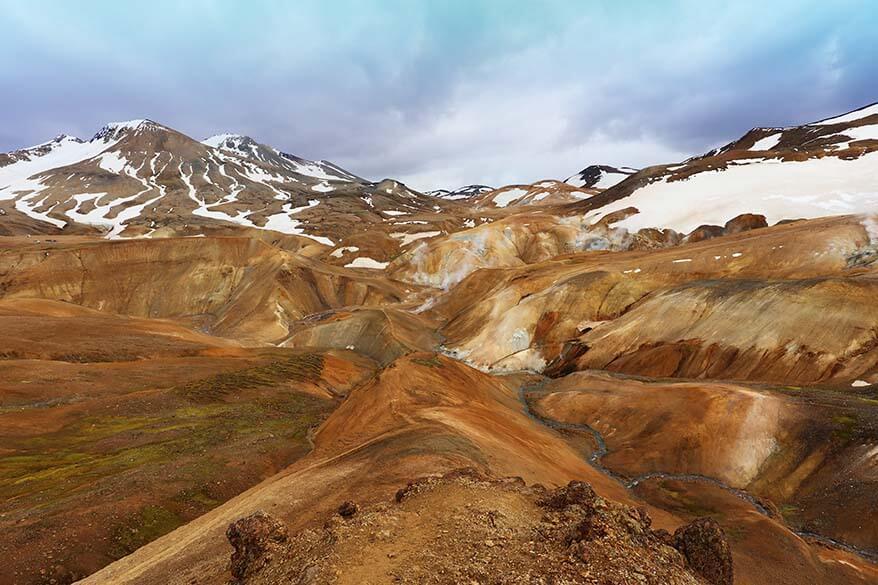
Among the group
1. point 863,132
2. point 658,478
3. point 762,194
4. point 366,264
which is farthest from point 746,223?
point 366,264

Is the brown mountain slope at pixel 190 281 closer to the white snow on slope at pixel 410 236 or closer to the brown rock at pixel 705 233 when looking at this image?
the white snow on slope at pixel 410 236

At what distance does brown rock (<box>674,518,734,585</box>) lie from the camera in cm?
1169

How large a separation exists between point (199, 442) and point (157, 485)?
6877mm

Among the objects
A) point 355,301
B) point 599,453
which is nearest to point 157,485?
point 599,453

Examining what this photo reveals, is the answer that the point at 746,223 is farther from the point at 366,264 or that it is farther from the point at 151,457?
the point at 366,264

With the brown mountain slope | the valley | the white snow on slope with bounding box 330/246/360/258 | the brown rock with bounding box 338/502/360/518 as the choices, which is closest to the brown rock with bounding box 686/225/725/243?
Result: the valley

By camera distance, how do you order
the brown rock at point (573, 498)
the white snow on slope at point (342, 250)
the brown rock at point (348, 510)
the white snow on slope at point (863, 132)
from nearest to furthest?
the brown rock at point (573, 498) → the brown rock at point (348, 510) → the white snow on slope at point (863, 132) → the white snow on slope at point (342, 250)

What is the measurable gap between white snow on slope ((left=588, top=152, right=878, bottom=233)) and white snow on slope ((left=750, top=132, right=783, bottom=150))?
5035 centimetres

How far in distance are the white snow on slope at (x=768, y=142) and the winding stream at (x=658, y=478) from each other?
140876 millimetres

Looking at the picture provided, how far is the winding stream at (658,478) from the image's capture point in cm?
2077

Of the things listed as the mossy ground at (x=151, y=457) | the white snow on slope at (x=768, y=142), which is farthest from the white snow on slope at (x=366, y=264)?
the white snow on slope at (x=768, y=142)

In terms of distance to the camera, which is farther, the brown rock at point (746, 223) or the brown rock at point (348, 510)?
the brown rock at point (746, 223)

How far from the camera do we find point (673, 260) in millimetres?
61125

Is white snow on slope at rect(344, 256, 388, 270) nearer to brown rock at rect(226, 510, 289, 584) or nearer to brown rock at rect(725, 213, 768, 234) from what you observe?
brown rock at rect(725, 213, 768, 234)
